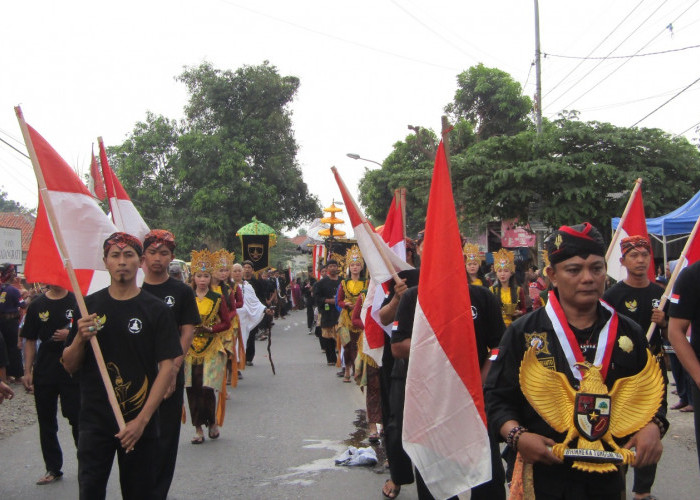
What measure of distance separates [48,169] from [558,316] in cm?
355

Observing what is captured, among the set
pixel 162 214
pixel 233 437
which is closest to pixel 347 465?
pixel 233 437

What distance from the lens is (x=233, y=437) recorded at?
8.30m

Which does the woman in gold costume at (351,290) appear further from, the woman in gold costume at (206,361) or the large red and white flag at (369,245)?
the large red and white flag at (369,245)

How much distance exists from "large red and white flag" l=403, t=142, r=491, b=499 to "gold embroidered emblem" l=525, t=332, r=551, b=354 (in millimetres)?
911

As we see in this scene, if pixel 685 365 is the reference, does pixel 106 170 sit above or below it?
above

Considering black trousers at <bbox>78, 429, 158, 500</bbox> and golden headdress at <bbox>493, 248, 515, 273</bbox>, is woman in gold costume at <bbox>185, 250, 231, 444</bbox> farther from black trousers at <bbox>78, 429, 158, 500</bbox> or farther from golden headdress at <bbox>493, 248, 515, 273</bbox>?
black trousers at <bbox>78, 429, 158, 500</bbox>

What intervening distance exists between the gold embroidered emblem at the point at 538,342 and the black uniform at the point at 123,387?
6.99 ft

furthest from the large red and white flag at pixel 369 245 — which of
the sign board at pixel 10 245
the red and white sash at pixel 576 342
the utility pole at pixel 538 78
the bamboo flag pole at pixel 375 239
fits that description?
the utility pole at pixel 538 78

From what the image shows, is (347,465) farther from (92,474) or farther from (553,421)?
(553,421)

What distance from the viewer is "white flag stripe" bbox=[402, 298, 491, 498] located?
384cm

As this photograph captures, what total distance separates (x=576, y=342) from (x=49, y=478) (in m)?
5.26

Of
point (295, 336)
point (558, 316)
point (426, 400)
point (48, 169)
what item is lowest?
point (295, 336)

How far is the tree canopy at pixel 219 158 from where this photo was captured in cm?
3519

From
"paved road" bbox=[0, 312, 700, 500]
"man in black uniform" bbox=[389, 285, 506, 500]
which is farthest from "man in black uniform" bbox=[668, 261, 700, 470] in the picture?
"paved road" bbox=[0, 312, 700, 500]
